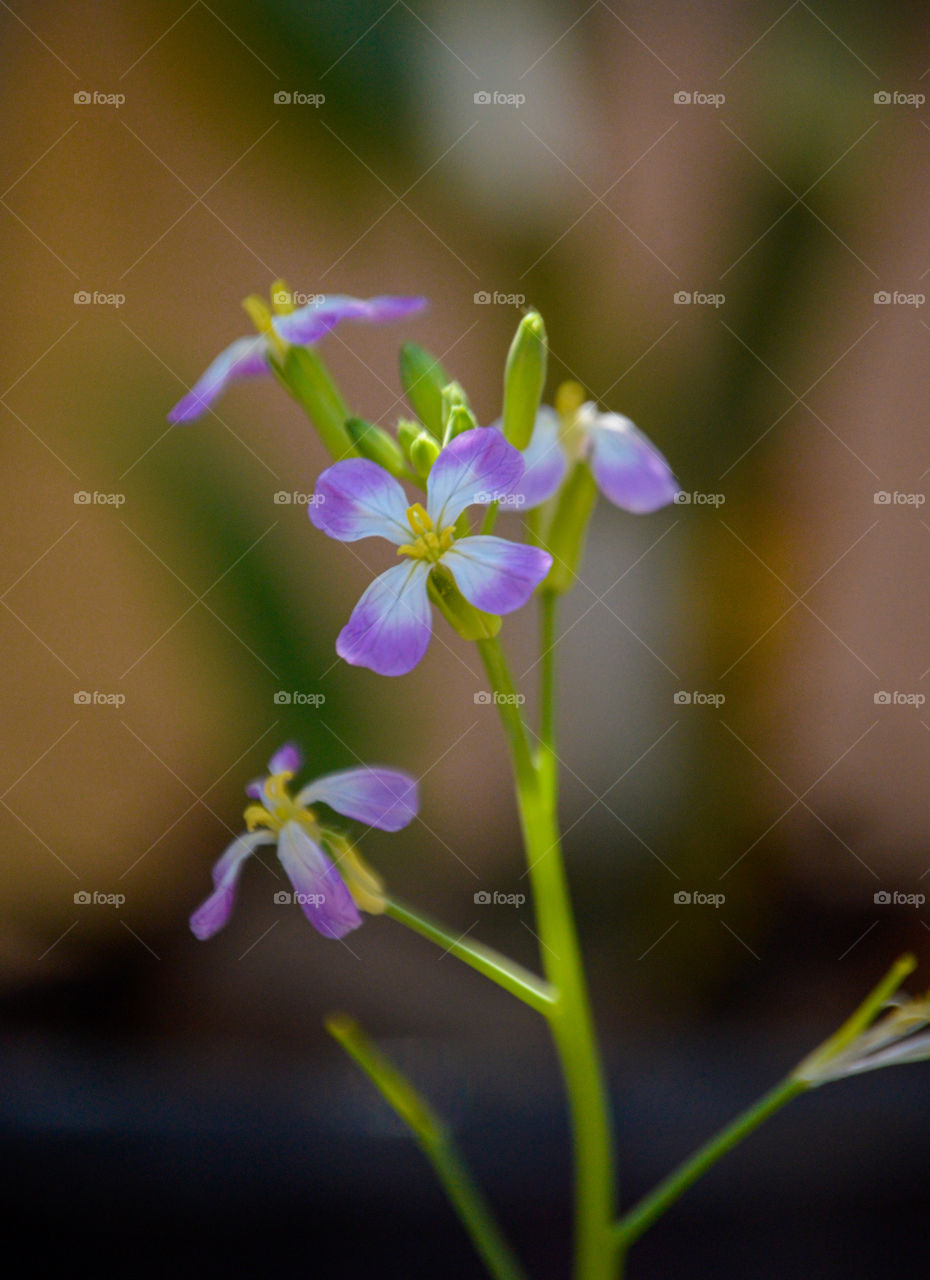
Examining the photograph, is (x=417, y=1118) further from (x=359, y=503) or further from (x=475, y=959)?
(x=359, y=503)

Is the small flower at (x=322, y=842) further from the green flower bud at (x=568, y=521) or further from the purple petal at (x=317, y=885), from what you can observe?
the green flower bud at (x=568, y=521)

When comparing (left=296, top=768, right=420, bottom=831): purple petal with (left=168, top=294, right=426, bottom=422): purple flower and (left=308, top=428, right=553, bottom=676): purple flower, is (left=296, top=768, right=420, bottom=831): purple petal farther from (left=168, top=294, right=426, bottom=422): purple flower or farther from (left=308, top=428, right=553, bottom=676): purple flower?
(left=168, top=294, right=426, bottom=422): purple flower

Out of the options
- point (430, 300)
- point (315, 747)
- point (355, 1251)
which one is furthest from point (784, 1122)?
point (430, 300)

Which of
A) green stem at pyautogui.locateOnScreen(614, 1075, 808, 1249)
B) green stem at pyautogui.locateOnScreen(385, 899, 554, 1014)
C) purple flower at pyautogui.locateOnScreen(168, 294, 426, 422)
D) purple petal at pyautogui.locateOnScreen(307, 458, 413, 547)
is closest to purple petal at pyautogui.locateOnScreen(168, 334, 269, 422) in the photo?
purple flower at pyautogui.locateOnScreen(168, 294, 426, 422)

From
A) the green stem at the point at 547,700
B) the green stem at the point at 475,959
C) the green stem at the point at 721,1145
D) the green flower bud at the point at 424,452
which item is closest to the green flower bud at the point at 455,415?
the green flower bud at the point at 424,452

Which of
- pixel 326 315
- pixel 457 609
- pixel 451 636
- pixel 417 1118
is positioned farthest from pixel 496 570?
pixel 451 636
